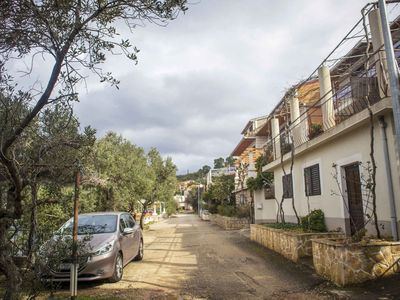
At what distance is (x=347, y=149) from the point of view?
11.1 meters

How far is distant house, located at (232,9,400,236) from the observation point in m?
8.95

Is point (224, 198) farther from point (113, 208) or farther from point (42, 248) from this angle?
point (42, 248)

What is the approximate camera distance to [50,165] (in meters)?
4.98

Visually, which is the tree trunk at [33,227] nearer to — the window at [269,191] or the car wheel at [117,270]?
the car wheel at [117,270]

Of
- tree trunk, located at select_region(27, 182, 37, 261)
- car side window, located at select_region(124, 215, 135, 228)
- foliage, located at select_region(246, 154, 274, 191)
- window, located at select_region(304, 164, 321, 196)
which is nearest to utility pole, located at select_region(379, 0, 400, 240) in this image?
tree trunk, located at select_region(27, 182, 37, 261)

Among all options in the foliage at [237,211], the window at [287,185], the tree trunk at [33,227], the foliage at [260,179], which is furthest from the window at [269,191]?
the tree trunk at [33,227]

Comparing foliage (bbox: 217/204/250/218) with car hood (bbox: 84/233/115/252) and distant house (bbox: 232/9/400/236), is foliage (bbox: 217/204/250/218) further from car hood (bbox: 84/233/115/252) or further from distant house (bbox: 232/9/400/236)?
car hood (bbox: 84/233/115/252)

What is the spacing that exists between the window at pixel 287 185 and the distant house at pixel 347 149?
0.04 m

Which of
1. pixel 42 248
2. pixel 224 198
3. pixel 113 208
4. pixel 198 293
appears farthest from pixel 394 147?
pixel 224 198

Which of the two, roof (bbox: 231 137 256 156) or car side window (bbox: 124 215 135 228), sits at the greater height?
roof (bbox: 231 137 256 156)

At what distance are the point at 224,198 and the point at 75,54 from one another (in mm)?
34686

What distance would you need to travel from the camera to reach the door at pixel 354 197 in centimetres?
1082

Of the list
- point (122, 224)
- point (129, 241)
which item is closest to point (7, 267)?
point (122, 224)

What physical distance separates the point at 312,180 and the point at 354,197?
9.91ft
